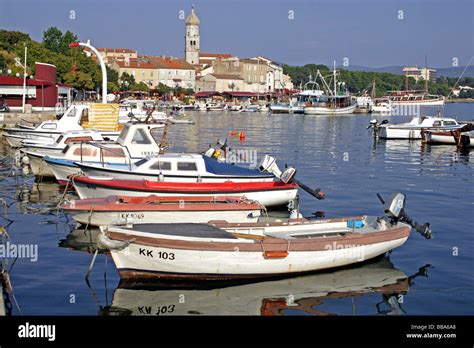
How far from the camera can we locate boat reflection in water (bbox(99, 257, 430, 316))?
14734 millimetres

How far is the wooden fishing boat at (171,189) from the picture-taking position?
22.4m

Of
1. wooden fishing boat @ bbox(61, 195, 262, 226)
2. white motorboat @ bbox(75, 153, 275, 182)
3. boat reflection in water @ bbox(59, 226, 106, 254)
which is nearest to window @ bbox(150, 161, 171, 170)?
white motorboat @ bbox(75, 153, 275, 182)

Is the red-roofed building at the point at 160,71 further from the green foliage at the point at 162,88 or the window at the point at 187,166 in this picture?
the window at the point at 187,166

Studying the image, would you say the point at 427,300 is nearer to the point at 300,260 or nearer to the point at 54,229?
the point at 300,260

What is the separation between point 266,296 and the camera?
15555 millimetres

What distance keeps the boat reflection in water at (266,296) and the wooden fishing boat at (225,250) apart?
32 cm

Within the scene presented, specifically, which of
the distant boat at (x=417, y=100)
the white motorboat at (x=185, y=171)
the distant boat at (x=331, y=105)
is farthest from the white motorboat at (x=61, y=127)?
the distant boat at (x=417, y=100)

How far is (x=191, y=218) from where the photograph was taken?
20.3 m

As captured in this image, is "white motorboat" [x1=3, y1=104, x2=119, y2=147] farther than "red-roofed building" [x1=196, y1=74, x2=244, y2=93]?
No

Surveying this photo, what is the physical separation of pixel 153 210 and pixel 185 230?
11.9ft

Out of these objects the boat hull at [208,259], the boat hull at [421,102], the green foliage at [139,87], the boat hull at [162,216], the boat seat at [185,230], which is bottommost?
the boat hull at [208,259]

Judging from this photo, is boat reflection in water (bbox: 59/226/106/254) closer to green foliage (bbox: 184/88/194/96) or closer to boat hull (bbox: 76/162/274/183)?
boat hull (bbox: 76/162/274/183)

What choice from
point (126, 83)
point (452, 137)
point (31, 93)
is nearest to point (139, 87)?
point (126, 83)
